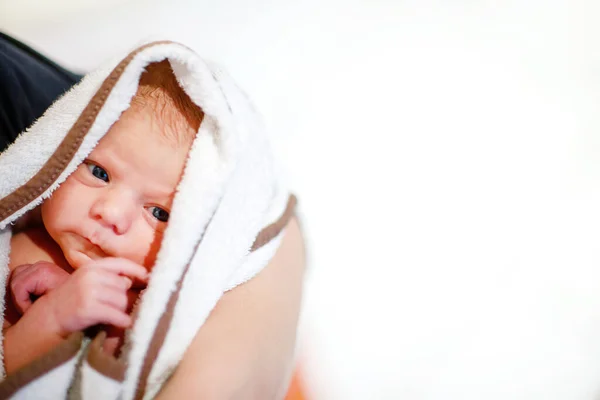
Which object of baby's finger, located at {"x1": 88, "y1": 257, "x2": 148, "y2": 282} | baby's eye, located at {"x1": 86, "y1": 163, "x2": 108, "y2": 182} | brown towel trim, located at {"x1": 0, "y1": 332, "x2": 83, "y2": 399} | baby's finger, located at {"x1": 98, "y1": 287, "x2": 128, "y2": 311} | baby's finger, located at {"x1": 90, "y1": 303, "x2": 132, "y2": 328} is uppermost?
baby's eye, located at {"x1": 86, "y1": 163, "x2": 108, "y2": 182}

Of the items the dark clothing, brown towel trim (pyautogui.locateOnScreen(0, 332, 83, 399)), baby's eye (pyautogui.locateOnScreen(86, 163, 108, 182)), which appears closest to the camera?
brown towel trim (pyautogui.locateOnScreen(0, 332, 83, 399))

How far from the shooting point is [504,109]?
1.05 meters

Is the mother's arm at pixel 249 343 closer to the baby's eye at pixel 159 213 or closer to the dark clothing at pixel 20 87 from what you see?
the baby's eye at pixel 159 213

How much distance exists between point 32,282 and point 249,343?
28 cm

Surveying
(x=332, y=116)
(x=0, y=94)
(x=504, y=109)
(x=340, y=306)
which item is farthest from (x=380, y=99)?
(x=0, y=94)

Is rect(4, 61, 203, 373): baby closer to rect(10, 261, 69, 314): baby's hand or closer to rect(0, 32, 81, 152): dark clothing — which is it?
rect(10, 261, 69, 314): baby's hand

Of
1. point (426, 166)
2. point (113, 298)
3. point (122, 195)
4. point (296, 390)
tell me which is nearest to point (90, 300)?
point (113, 298)

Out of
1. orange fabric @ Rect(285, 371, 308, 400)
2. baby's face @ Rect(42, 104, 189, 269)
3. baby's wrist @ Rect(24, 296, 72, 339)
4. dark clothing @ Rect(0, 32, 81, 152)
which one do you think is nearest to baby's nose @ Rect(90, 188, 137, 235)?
baby's face @ Rect(42, 104, 189, 269)

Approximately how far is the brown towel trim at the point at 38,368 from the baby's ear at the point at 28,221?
26cm

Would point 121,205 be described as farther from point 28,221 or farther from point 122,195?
point 28,221

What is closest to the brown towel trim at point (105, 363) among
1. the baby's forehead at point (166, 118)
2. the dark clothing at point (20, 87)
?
the baby's forehead at point (166, 118)

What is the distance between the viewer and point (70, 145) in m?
0.65

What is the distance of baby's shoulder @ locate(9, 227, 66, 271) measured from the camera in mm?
722

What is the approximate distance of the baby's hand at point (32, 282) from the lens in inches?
25.6
